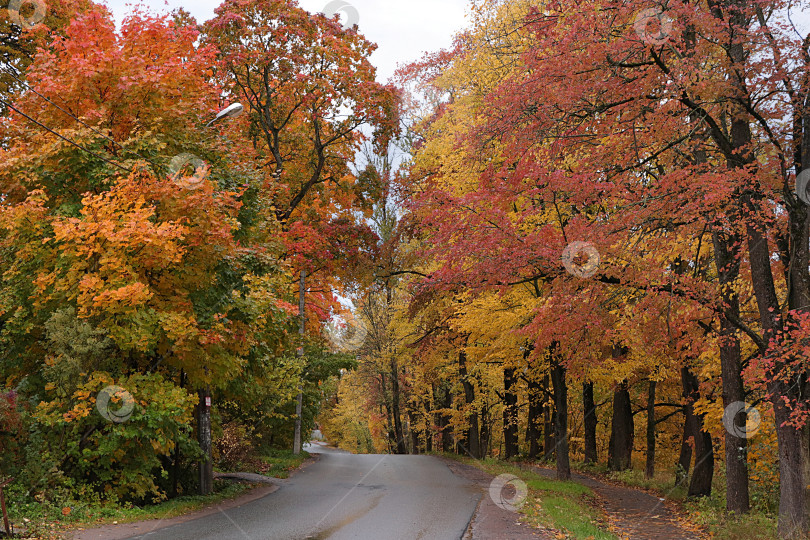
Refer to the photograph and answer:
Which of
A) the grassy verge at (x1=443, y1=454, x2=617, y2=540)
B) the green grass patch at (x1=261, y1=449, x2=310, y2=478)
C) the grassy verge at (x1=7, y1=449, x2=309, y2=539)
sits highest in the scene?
the grassy verge at (x1=7, y1=449, x2=309, y2=539)

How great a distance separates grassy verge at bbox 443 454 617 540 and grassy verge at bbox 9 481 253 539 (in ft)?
21.3

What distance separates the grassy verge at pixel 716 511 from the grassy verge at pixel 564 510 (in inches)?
77.2

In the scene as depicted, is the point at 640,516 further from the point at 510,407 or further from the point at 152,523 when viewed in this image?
the point at 510,407

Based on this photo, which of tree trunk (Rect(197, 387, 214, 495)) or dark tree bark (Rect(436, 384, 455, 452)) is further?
dark tree bark (Rect(436, 384, 455, 452))

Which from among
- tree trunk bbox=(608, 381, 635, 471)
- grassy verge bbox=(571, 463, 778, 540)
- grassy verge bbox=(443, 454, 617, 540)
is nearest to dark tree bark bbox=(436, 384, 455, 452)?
tree trunk bbox=(608, 381, 635, 471)

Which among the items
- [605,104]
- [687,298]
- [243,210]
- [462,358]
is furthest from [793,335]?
[462,358]

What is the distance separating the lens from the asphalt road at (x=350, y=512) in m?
9.21

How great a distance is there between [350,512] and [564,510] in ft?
13.3

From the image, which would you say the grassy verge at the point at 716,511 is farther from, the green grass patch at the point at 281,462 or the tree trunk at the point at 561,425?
the green grass patch at the point at 281,462

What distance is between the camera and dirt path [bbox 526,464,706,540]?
11.1 m

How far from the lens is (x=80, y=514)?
9555 mm

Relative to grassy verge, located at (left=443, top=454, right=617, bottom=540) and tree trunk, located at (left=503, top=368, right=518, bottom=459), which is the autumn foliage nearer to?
grassy verge, located at (left=443, top=454, right=617, bottom=540)

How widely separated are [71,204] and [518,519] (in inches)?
387

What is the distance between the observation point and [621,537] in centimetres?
1048
